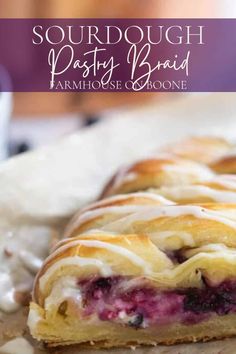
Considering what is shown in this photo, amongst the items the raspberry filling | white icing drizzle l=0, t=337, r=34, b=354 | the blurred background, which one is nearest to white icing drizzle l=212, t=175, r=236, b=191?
the raspberry filling

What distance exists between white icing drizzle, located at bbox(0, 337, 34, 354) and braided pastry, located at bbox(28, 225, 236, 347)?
0.10 feet

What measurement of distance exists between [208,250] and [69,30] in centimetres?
74

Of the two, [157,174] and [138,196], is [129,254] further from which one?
[157,174]

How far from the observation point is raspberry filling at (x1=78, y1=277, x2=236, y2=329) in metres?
1.56

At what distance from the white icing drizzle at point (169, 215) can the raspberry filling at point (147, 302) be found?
0.40 feet

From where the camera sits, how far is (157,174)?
1.86m

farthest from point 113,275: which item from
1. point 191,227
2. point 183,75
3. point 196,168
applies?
point 183,75

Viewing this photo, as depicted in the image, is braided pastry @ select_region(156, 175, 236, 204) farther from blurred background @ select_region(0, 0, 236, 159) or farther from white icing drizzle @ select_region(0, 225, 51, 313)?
blurred background @ select_region(0, 0, 236, 159)

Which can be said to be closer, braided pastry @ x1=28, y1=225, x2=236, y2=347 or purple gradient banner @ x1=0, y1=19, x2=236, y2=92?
braided pastry @ x1=28, y1=225, x2=236, y2=347

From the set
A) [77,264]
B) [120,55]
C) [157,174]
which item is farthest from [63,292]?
[120,55]

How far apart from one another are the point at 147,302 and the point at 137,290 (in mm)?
32

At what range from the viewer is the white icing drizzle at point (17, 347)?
5.05ft

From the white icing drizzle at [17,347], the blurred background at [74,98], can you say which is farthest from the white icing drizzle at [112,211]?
the blurred background at [74,98]

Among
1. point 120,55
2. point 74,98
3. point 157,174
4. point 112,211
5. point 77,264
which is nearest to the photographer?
point 77,264
